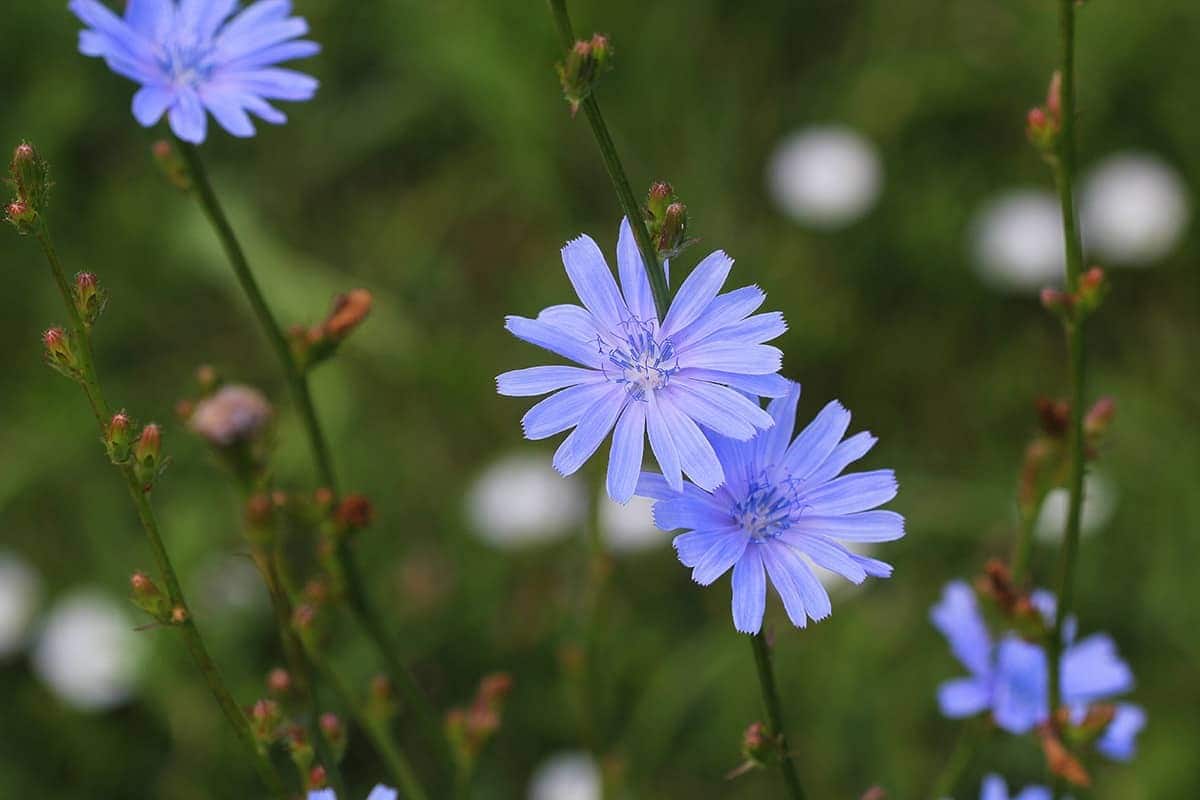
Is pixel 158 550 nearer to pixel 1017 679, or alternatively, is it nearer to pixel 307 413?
pixel 307 413

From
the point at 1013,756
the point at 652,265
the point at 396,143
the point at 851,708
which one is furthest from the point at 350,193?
the point at 652,265

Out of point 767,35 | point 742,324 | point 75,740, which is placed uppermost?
point 767,35

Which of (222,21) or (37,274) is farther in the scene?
(37,274)

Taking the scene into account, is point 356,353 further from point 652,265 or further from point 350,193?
point 652,265

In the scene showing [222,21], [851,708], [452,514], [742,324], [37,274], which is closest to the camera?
[742,324]

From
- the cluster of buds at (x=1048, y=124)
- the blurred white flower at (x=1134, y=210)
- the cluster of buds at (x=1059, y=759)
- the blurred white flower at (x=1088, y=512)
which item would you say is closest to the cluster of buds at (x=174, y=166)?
the cluster of buds at (x=1048, y=124)

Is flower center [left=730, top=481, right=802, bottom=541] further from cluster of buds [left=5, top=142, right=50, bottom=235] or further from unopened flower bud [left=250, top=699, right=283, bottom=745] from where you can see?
cluster of buds [left=5, top=142, right=50, bottom=235]

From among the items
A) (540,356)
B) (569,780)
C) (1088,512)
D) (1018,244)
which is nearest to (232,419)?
(569,780)
